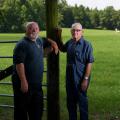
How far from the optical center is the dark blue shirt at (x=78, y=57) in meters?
7.02

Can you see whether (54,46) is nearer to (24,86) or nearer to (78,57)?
(78,57)

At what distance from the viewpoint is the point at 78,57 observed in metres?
7.02

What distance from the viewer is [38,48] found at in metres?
6.46

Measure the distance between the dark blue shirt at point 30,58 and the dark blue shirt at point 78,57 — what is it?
685 mm

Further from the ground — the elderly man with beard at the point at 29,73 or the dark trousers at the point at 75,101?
Answer: the elderly man with beard at the point at 29,73

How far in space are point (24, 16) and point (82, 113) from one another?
266ft

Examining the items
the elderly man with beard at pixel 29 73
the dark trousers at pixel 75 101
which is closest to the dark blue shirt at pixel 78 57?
the dark trousers at pixel 75 101

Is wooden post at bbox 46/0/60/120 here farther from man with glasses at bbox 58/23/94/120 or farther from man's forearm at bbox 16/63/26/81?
man's forearm at bbox 16/63/26/81

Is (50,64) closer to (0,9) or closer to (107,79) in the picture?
(0,9)

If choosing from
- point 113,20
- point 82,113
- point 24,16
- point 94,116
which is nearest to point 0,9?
point 94,116

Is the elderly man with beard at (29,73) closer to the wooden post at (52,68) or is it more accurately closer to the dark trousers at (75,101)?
the wooden post at (52,68)

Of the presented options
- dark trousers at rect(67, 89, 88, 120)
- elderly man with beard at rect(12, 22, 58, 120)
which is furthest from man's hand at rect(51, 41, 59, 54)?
dark trousers at rect(67, 89, 88, 120)

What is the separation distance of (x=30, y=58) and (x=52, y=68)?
80 cm

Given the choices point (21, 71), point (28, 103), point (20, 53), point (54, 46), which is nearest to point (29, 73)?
point (21, 71)
